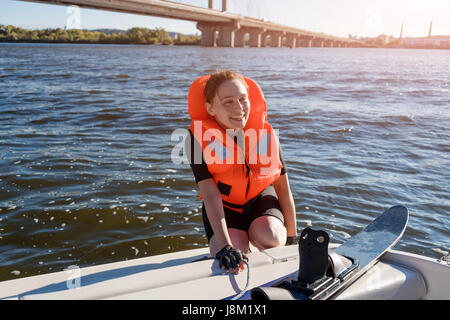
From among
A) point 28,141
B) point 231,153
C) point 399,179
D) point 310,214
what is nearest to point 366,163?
point 399,179

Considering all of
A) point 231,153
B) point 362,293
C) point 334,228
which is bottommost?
point 334,228

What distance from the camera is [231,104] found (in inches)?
89.7

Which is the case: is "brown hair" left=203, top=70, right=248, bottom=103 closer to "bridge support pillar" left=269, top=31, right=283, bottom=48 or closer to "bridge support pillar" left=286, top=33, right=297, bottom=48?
"bridge support pillar" left=269, top=31, right=283, bottom=48

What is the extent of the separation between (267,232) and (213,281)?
25.8 inches

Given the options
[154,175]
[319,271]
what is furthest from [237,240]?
[154,175]

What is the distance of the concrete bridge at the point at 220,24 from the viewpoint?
38.0 m

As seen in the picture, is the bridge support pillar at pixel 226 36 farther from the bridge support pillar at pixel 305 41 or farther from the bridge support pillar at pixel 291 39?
the bridge support pillar at pixel 305 41

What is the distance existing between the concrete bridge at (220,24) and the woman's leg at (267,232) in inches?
1498

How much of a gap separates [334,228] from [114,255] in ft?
7.20

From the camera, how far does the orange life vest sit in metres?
2.37

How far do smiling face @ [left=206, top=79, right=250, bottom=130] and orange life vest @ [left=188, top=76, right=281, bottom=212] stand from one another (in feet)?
0.36

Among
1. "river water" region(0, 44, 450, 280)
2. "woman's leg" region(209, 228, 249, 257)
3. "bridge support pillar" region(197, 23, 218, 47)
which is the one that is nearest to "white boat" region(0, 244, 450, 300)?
"woman's leg" region(209, 228, 249, 257)
